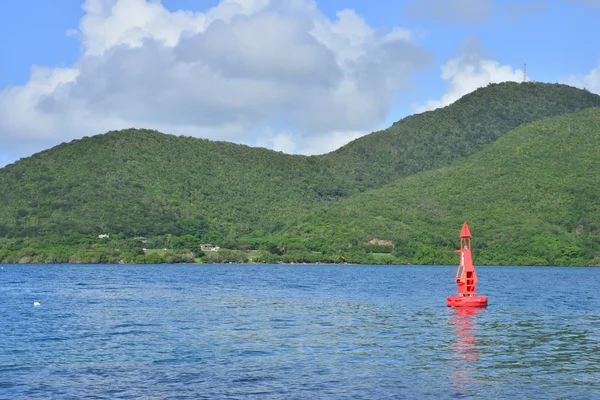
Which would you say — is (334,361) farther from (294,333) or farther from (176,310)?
(176,310)

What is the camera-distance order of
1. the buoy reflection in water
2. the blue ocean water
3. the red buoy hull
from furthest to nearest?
the red buoy hull
the buoy reflection in water
the blue ocean water

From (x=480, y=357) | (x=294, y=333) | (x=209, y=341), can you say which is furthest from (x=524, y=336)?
(x=209, y=341)

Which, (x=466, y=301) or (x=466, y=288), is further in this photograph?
(x=466, y=288)

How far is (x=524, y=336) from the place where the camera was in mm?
47531

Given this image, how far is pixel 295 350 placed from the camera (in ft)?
133

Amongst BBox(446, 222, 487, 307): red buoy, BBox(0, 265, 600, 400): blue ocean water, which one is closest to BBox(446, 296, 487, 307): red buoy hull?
BBox(446, 222, 487, 307): red buoy

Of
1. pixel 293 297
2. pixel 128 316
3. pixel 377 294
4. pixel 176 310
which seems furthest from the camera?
pixel 377 294

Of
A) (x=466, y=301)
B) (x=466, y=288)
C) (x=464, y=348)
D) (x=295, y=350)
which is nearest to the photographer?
(x=295, y=350)

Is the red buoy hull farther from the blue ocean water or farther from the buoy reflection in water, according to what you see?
the blue ocean water

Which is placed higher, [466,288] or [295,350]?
[466,288]

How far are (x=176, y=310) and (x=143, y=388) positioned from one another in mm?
35130

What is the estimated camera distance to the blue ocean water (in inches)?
1196

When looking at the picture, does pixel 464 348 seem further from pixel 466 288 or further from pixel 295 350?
pixel 466 288

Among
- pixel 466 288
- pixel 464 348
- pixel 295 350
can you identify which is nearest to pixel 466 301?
pixel 466 288
